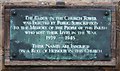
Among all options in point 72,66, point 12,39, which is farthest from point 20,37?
point 72,66

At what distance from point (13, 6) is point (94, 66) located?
1084 millimetres

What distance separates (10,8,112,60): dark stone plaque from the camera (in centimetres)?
678

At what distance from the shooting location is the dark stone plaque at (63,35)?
6777mm

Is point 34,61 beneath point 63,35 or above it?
beneath

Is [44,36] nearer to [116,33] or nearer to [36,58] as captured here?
[36,58]

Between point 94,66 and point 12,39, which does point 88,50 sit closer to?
point 94,66

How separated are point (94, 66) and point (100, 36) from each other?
0.33 m

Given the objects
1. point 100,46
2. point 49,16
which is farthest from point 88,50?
point 49,16

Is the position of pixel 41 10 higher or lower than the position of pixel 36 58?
higher

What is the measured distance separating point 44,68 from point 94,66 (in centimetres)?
53

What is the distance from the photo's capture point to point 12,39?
6840mm

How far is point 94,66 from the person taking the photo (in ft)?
22.3

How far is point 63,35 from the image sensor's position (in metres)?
6.79

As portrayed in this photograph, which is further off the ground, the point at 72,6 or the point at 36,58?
the point at 72,6
